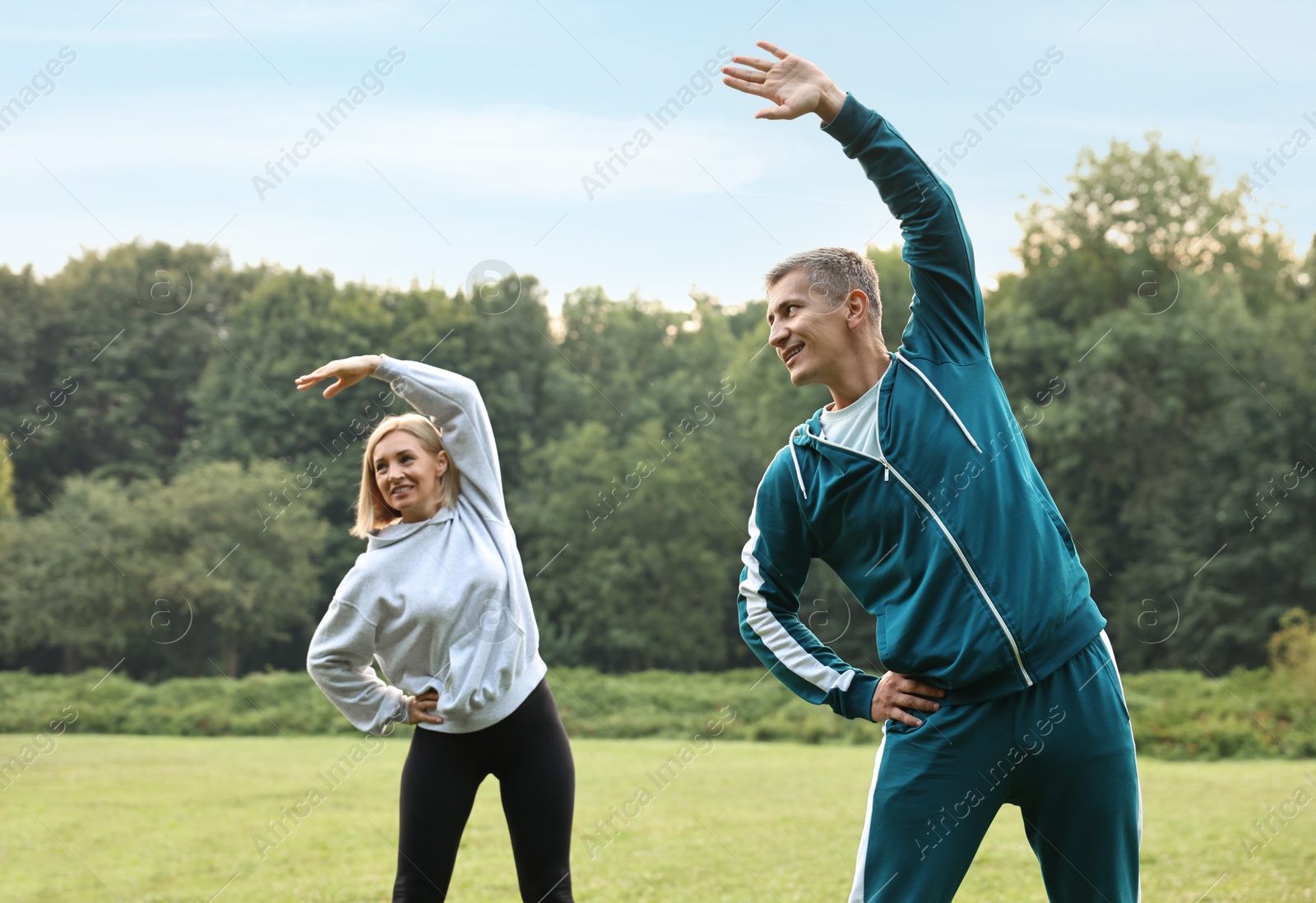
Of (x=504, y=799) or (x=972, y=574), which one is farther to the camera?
(x=504, y=799)

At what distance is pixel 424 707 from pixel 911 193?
211 cm

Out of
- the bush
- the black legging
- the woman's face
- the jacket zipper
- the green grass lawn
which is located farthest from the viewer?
the bush

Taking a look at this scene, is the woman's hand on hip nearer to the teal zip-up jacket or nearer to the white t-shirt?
the teal zip-up jacket

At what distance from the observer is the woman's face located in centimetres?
366

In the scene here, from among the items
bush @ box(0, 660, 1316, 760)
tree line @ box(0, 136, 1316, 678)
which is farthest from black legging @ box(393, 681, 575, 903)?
tree line @ box(0, 136, 1316, 678)

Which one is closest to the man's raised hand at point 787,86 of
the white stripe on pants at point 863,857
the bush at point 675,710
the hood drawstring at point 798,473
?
the hood drawstring at point 798,473

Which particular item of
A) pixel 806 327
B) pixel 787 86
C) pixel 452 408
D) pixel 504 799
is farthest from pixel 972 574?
pixel 452 408

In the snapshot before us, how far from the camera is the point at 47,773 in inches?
565

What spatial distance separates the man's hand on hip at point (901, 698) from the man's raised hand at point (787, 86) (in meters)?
1.41

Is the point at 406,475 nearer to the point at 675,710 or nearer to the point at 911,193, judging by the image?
the point at 911,193

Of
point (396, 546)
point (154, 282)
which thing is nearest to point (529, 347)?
point (154, 282)

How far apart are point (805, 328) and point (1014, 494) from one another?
25.4 inches

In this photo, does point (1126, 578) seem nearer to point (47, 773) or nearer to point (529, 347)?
point (529, 347)

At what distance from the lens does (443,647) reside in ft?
11.6
